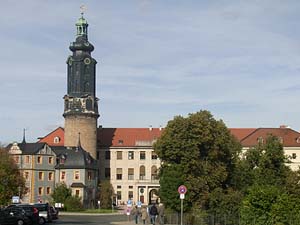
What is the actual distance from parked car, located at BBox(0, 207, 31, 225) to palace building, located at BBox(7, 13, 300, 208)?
2095 inches

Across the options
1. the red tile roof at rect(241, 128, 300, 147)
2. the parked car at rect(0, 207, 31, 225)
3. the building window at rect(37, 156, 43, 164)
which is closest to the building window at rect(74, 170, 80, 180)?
the building window at rect(37, 156, 43, 164)

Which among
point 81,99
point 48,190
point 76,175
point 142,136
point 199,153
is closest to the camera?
point 199,153

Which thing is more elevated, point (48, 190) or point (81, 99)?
point (81, 99)

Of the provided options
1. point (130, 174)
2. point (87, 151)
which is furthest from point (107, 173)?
point (87, 151)

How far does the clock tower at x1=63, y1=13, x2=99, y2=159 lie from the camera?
120625 millimetres

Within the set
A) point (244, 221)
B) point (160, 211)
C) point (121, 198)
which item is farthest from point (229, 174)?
point (121, 198)

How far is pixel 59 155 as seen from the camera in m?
116

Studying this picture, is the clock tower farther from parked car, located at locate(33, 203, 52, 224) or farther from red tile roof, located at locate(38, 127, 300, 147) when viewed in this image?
parked car, located at locate(33, 203, 52, 224)

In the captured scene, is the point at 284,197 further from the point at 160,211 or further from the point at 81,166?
the point at 81,166

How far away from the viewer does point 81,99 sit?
12025cm

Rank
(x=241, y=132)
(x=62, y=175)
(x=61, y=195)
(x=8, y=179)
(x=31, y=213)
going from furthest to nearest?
(x=241, y=132)
(x=62, y=175)
(x=61, y=195)
(x=8, y=179)
(x=31, y=213)

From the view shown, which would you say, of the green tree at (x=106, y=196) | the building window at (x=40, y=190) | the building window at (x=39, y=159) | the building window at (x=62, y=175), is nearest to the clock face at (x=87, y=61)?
the building window at (x=39, y=159)

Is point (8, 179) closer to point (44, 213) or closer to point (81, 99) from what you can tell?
point (44, 213)

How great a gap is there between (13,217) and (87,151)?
74.6 metres
